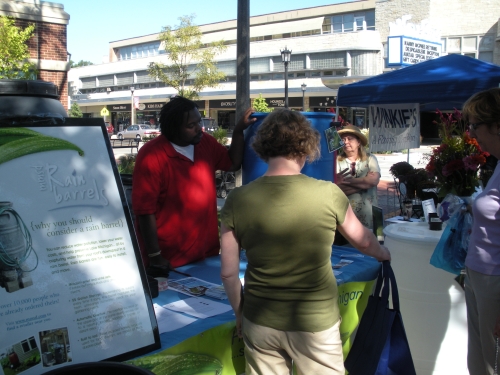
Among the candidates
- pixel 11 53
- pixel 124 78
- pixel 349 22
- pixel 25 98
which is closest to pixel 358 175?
pixel 25 98

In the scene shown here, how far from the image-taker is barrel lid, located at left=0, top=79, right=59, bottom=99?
11.1ft

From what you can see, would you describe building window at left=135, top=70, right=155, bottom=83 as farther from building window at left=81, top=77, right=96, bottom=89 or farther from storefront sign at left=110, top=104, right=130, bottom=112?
building window at left=81, top=77, right=96, bottom=89

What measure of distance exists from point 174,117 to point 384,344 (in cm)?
156

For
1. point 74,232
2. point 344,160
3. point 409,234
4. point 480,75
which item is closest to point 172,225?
point 74,232

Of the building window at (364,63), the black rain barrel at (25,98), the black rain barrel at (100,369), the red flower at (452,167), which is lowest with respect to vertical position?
the black rain barrel at (100,369)

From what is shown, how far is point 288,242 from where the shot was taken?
1788 millimetres

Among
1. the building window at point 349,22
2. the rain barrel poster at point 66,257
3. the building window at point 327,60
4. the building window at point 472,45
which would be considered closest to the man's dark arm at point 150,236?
the rain barrel poster at point 66,257

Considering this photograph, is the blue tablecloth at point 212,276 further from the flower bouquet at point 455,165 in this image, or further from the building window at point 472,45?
the building window at point 472,45

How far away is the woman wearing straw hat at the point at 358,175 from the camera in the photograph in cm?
445

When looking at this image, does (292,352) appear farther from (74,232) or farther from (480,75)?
(480,75)

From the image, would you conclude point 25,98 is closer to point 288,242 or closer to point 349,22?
point 288,242

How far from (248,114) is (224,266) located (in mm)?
1240

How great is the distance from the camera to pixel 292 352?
1.87 m

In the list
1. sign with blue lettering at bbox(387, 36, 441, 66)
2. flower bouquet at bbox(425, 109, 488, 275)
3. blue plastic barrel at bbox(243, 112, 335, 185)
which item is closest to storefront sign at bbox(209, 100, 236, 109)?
Answer: sign with blue lettering at bbox(387, 36, 441, 66)
